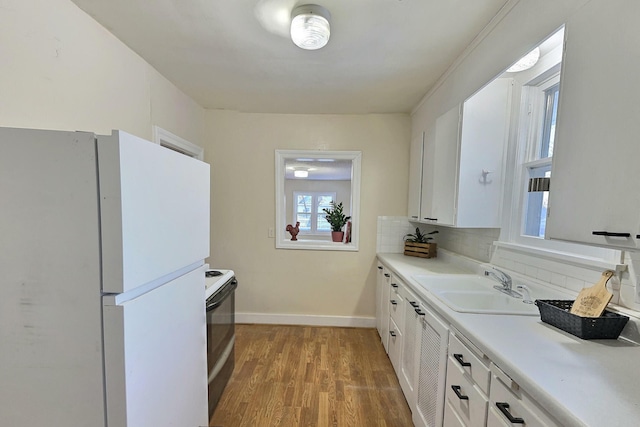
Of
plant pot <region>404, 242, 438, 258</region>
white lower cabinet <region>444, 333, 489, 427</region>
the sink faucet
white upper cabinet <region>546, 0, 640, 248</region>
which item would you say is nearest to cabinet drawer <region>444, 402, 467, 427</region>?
white lower cabinet <region>444, 333, 489, 427</region>

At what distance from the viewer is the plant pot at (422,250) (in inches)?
104

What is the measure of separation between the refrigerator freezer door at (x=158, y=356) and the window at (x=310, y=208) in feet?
18.5

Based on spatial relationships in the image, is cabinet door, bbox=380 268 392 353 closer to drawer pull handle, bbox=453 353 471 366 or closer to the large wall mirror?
the large wall mirror

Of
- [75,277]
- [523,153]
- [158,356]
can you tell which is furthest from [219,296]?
[523,153]

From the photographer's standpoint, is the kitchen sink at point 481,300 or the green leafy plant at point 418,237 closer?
the kitchen sink at point 481,300

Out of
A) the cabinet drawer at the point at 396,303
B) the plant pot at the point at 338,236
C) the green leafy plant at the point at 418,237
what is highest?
the green leafy plant at the point at 418,237

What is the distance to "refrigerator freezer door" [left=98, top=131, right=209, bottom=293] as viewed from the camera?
2.33 ft

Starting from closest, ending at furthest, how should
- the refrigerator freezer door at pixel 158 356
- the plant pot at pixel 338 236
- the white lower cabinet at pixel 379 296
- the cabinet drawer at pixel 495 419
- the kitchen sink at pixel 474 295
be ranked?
the refrigerator freezer door at pixel 158 356
the cabinet drawer at pixel 495 419
the kitchen sink at pixel 474 295
the white lower cabinet at pixel 379 296
the plant pot at pixel 338 236

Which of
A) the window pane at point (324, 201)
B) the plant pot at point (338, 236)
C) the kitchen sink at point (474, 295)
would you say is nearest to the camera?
the kitchen sink at point (474, 295)

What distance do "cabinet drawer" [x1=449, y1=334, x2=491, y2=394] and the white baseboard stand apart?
1922 millimetres

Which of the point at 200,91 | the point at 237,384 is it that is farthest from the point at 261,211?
the point at 237,384

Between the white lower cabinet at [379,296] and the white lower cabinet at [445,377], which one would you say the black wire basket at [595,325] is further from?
the white lower cabinet at [379,296]

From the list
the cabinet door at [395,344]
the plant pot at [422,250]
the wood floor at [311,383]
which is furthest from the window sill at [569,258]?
the wood floor at [311,383]

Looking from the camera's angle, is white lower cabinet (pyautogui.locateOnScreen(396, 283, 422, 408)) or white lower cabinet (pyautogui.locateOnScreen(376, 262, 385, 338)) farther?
white lower cabinet (pyautogui.locateOnScreen(376, 262, 385, 338))
